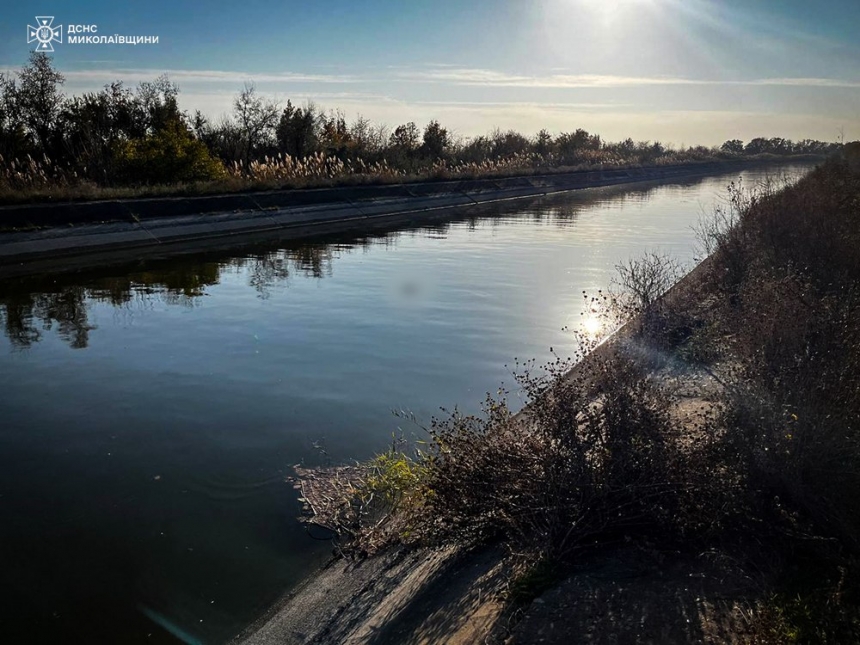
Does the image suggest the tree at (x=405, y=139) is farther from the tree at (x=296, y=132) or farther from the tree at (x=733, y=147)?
the tree at (x=733, y=147)

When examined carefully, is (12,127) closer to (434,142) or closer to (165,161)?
(165,161)

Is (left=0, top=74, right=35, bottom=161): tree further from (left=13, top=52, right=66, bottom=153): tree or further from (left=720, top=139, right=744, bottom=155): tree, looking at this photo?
(left=720, top=139, right=744, bottom=155): tree

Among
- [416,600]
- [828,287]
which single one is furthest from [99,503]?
[828,287]

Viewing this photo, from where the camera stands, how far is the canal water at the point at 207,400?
16.4 feet

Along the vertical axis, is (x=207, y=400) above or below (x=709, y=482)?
below

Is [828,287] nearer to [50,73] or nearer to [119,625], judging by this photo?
[119,625]

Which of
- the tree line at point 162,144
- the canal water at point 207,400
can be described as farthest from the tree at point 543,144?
the canal water at point 207,400

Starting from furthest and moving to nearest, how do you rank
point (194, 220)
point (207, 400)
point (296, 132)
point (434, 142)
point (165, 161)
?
1. point (434, 142)
2. point (296, 132)
3. point (165, 161)
4. point (194, 220)
5. point (207, 400)

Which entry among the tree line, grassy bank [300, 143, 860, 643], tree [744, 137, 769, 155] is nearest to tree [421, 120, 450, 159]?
the tree line

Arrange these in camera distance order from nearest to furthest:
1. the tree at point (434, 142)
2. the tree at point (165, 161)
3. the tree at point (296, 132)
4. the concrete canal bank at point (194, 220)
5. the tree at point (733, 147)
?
the concrete canal bank at point (194, 220)
the tree at point (165, 161)
the tree at point (296, 132)
the tree at point (434, 142)
the tree at point (733, 147)

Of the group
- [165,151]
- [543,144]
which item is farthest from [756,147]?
[165,151]

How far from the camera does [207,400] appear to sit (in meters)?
8.41

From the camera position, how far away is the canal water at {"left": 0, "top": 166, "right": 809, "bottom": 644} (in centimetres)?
501

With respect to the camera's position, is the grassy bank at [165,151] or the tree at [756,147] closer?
the grassy bank at [165,151]
